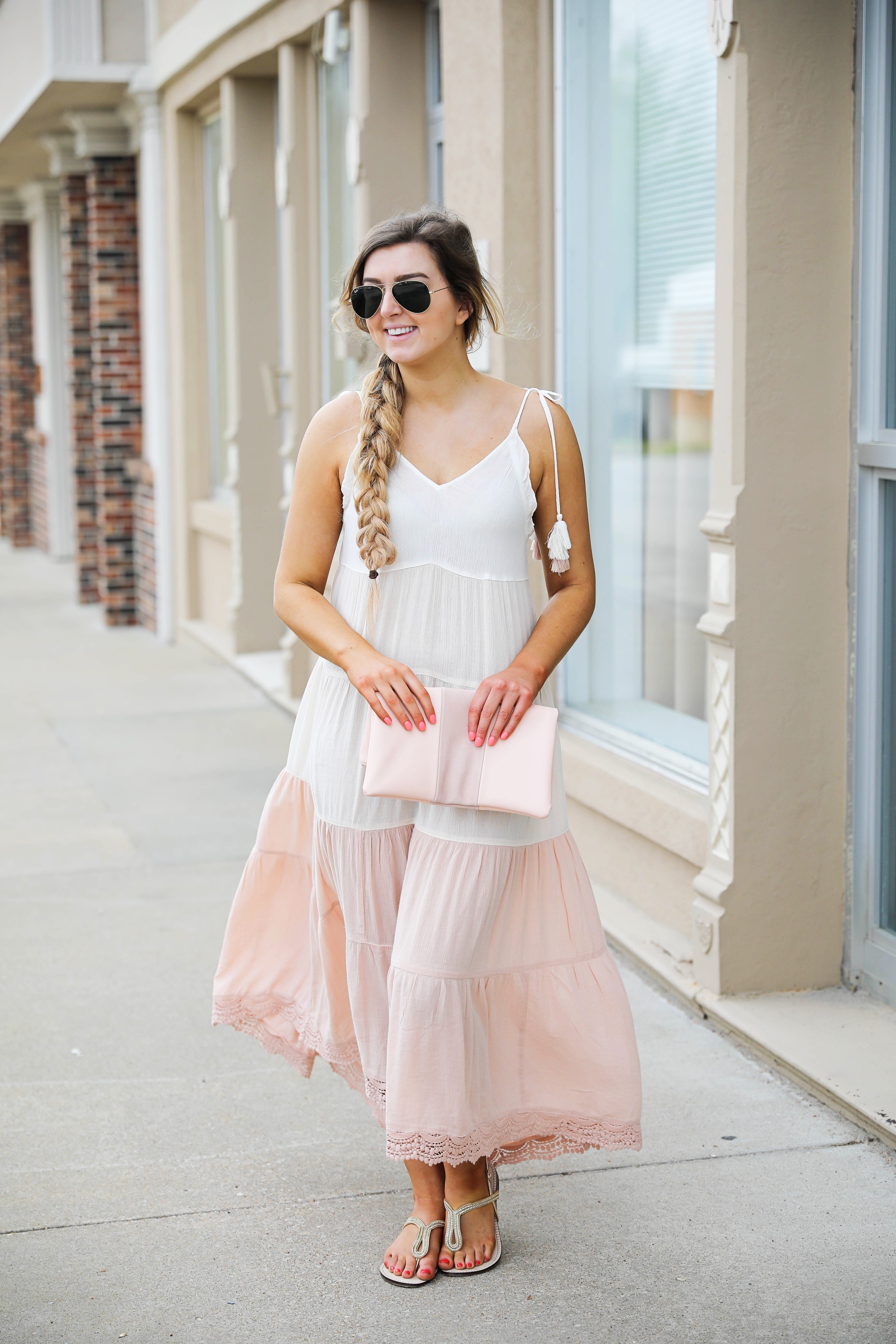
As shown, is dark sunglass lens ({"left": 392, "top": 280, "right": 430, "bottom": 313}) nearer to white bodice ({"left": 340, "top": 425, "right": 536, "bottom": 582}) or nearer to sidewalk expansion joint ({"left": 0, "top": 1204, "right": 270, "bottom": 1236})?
white bodice ({"left": 340, "top": 425, "right": 536, "bottom": 582})

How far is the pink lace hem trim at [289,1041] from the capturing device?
3.20 m

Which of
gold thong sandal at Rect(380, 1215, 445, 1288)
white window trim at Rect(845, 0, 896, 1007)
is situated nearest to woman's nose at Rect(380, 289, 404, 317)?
white window trim at Rect(845, 0, 896, 1007)

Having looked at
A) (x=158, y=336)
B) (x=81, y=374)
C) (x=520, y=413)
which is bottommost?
(x=520, y=413)

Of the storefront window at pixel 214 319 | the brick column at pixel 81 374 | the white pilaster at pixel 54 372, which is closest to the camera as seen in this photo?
the storefront window at pixel 214 319

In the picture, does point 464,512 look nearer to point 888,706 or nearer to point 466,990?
point 466,990

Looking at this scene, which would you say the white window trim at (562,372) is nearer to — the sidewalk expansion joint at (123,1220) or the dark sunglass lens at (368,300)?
the sidewalk expansion joint at (123,1220)

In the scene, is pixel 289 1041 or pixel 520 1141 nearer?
pixel 520 1141

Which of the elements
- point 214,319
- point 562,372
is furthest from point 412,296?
point 214,319

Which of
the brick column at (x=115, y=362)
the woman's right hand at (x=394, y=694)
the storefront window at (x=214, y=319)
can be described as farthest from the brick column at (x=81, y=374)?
the woman's right hand at (x=394, y=694)

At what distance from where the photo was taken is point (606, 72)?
5.36 m

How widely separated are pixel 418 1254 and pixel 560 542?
139 cm

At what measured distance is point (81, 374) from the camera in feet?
42.4

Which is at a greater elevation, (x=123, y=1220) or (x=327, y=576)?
(x=327, y=576)

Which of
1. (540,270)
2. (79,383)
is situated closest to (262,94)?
(79,383)
